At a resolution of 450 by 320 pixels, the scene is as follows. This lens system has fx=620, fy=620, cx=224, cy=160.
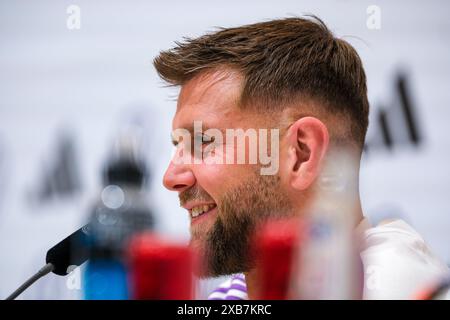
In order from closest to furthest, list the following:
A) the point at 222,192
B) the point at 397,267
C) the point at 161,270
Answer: the point at 161,270, the point at 397,267, the point at 222,192

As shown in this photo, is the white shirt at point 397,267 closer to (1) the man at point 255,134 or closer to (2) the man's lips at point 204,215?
(1) the man at point 255,134

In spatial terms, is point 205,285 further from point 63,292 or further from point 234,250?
point 63,292

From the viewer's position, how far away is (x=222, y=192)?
1.11m

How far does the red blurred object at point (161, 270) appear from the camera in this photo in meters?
0.75

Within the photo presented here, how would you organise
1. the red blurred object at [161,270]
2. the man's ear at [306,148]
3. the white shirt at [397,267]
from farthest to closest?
1. the man's ear at [306,148]
2. the white shirt at [397,267]
3. the red blurred object at [161,270]

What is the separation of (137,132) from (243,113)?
25 centimetres

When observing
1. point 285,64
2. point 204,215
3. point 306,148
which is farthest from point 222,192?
point 285,64

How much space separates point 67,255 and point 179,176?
0.81 feet

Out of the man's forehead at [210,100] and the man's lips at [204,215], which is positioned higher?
the man's forehead at [210,100]

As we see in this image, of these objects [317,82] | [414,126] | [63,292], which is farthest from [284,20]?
[63,292]

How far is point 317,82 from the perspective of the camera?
3.83 feet

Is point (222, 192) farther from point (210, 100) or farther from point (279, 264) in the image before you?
point (279, 264)

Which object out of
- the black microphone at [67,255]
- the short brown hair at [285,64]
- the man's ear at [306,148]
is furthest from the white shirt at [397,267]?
the black microphone at [67,255]
